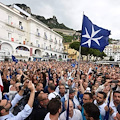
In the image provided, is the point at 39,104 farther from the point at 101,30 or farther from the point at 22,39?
the point at 22,39

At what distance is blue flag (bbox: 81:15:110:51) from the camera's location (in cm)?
474

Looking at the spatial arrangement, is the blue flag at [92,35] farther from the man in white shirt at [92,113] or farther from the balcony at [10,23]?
the balcony at [10,23]

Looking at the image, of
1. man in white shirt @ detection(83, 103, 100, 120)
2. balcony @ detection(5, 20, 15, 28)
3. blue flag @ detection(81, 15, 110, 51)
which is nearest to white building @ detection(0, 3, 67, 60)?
balcony @ detection(5, 20, 15, 28)

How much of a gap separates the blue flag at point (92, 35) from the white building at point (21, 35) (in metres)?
18.3

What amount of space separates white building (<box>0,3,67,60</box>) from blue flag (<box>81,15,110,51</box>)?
1835 cm

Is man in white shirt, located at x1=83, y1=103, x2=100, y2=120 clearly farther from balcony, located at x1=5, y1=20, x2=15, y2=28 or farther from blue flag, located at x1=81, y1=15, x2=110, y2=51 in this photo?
balcony, located at x1=5, y1=20, x2=15, y2=28

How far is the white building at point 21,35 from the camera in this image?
2206 centimetres

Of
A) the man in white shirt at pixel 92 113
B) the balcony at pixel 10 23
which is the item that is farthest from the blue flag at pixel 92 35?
the balcony at pixel 10 23

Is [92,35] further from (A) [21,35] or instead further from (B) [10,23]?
(A) [21,35]

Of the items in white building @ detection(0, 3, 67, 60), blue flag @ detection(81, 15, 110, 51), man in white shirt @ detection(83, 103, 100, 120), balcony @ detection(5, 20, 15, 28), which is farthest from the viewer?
balcony @ detection(5, 20, 15, 28)

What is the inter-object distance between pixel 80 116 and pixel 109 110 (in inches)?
24.2

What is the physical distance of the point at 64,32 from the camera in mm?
83500

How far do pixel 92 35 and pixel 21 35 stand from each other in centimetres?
2547

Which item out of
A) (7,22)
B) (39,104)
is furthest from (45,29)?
(39,104)
